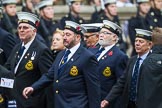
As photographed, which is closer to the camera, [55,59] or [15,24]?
[55,59]

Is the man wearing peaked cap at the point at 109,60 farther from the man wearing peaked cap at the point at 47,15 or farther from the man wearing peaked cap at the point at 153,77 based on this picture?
the man wearing peaked cap at the point at 47,15

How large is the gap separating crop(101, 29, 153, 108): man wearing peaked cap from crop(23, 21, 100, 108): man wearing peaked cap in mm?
542

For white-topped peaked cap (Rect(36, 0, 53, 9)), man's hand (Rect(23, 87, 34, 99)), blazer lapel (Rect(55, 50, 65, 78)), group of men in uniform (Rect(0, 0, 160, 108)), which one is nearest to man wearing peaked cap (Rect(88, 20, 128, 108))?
group of men in uniform (Rect(0, 0, 160, 108))

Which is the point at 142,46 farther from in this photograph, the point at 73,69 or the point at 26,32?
the point at 26,32

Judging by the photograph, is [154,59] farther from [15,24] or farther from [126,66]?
[15,24]

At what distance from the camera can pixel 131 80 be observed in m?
12.0

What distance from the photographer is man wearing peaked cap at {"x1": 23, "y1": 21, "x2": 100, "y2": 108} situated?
38.1 ft

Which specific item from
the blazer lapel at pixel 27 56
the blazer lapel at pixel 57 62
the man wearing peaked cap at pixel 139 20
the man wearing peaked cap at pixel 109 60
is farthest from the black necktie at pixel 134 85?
the man wearing peaked cap at pixel 139 20

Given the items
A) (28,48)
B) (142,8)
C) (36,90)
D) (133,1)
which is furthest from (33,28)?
(133,1)

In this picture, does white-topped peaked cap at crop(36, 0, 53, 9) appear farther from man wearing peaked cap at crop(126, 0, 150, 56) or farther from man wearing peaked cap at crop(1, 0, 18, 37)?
man wearing peaked cap at crop(126, 0, 150, 56)

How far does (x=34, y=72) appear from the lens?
12500 millimetres

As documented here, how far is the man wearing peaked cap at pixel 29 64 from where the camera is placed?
1246 centimetres

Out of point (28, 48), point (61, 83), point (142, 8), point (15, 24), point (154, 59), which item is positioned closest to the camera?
point (154, 59)

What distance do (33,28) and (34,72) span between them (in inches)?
27.0
